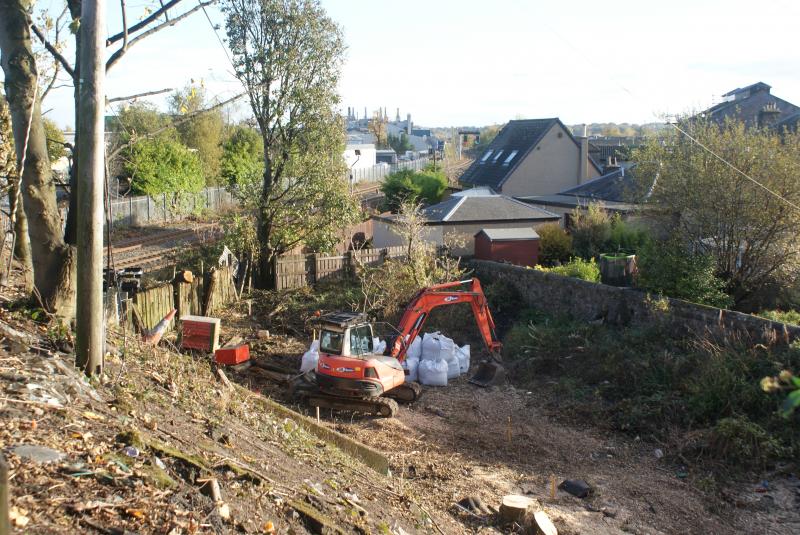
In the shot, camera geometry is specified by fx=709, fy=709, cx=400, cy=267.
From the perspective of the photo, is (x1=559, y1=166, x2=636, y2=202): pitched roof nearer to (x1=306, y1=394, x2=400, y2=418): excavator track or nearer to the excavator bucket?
the excavator bucket

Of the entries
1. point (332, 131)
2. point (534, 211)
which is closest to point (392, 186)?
point (534, 211)

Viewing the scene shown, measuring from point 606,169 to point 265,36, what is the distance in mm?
26240

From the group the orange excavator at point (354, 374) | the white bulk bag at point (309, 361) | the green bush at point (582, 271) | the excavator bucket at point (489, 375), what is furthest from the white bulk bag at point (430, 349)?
the green bush at point (582, 271)

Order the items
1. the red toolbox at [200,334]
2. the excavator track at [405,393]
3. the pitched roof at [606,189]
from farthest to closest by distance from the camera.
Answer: the pitched roof at [606,189] → the red toolbox at [200,334] → the excavator track at [405,393]

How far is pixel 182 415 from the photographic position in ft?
25.1

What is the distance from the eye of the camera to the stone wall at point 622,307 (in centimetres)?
1359

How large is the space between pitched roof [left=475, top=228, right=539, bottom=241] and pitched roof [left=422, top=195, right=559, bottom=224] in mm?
1742

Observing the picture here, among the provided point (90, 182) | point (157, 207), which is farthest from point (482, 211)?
point (157, 207)

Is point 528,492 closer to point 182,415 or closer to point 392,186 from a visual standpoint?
point 182,415

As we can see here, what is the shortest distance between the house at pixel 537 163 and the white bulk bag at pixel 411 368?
2462 cm

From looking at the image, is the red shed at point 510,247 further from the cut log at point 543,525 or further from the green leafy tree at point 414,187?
the green leafy tree at point 414,187

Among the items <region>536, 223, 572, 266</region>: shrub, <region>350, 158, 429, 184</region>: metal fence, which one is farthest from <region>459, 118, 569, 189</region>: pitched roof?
<region>350, 158, 429, 184</region>: metal fence

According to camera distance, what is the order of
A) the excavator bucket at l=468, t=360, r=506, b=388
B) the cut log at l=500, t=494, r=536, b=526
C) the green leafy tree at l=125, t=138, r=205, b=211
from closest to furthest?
the cut log at l=500, t=494, r=536, b=526
the excavator bucket at l=468, t=360, r=506, b=388
the green leafy tree at l=125, t=138, r=205, b=211

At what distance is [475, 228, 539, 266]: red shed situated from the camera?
23.0m
